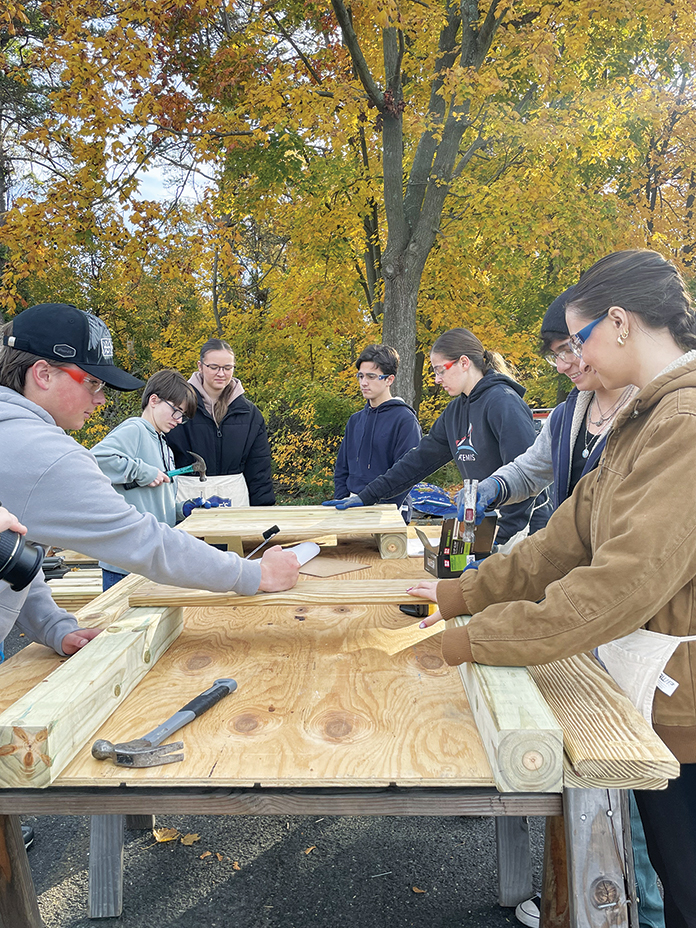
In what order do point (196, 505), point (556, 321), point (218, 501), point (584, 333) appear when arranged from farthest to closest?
point (218, 501) < point (196, 505) < point (556, 321) < point (584, 333)

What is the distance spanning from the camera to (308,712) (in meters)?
1.68

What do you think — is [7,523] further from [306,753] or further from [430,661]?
[430,661]

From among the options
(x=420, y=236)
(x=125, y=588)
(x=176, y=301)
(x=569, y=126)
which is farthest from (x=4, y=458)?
(x=176, y=301)

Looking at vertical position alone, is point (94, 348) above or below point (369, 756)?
above

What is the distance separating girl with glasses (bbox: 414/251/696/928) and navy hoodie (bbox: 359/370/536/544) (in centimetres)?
180

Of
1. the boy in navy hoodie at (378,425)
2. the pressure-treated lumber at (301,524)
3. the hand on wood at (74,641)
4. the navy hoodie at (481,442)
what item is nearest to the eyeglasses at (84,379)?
the hand on wood at (74,641)

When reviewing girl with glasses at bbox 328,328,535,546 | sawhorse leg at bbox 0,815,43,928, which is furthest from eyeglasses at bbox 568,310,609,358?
sawhorse leg at bbox 0,815,43,928

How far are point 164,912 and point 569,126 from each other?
330 inches

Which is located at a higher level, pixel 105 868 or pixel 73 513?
pixel 73 513

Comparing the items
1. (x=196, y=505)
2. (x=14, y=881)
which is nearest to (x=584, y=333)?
(x=14, y=881)

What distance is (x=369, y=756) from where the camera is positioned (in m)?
1.47

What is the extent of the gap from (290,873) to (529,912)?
100 centimetres

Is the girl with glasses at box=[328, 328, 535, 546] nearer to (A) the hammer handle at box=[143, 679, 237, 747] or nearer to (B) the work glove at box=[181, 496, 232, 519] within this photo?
(B) the work glove at box=[181, 496, 232, 519]

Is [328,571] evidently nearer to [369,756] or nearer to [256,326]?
[369,756]
